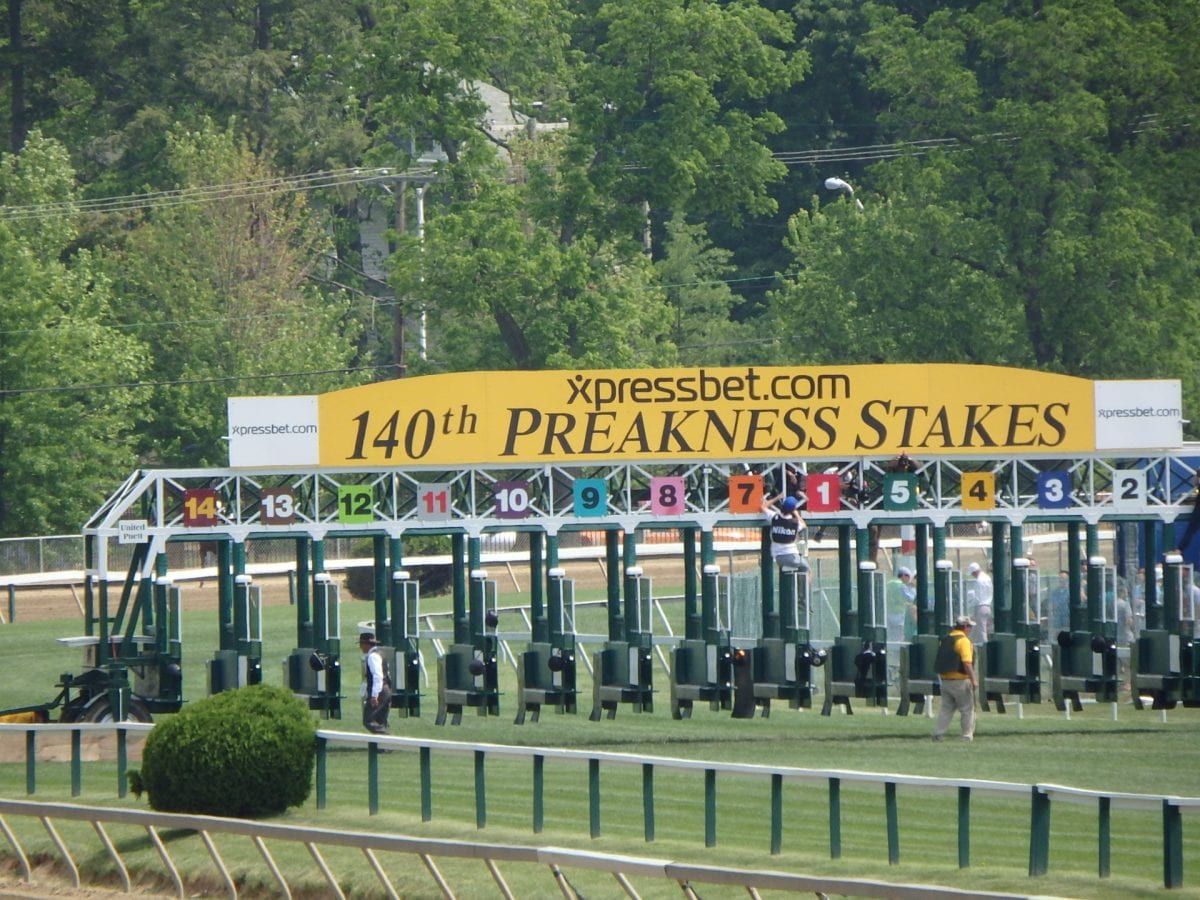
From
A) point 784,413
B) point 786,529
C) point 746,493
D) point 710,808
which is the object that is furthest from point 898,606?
point 710,808

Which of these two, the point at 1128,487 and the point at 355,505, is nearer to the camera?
the point at 355,505

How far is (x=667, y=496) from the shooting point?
21.7m

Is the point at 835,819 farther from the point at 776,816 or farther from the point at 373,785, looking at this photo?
the point at 373,785

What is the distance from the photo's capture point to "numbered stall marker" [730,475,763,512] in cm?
2153

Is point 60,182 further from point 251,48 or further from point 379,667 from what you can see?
point 379,667

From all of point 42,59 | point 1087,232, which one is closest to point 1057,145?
point 1087,232

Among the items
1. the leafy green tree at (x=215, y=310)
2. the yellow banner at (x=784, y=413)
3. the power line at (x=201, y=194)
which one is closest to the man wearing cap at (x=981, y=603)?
the yellow banner at (x=784, y=413)

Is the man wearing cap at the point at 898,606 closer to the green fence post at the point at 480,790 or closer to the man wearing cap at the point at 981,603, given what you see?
the man wearing cap at the point at 981,603

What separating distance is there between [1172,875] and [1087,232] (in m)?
28.2

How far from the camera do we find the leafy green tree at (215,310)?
43.7m

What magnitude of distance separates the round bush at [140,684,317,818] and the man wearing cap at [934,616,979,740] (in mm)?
6654

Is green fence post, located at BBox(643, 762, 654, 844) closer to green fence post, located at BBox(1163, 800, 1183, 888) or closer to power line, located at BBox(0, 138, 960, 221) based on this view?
green fence post, located at BBox(1163, 800, 1183, 888)

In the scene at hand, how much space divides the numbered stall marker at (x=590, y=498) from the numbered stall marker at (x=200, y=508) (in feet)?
11.8

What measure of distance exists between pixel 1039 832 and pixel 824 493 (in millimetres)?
10928
